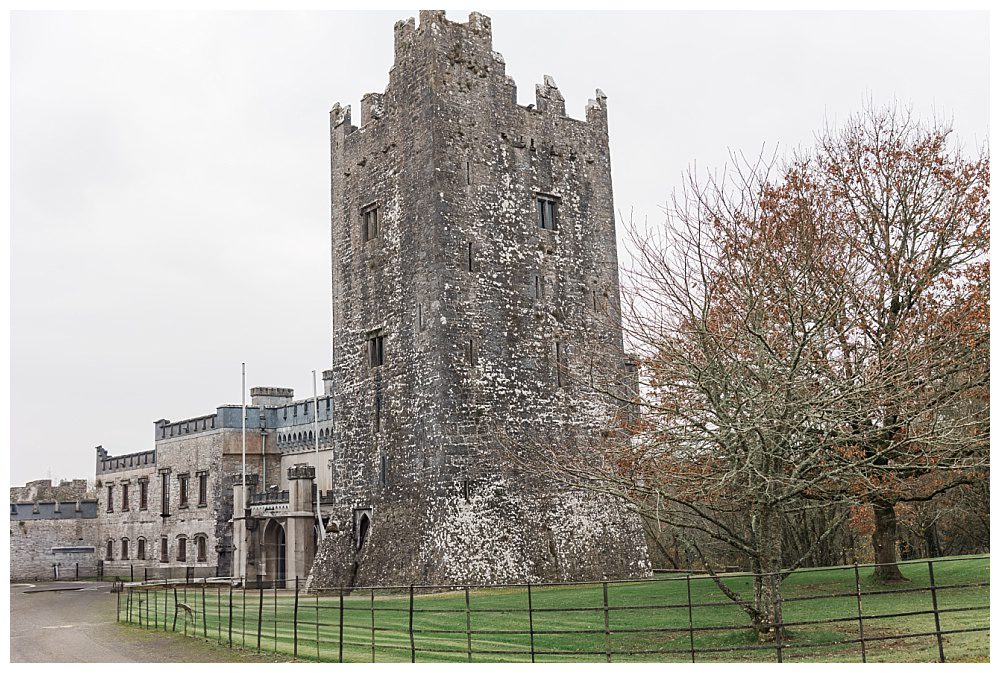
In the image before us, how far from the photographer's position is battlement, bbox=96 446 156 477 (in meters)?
50.3

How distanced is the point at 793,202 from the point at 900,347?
25.5 feet

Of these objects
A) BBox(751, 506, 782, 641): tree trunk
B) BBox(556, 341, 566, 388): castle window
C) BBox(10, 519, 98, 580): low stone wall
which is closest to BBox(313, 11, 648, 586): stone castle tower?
BBox(556, 341, 566, 388): castle window

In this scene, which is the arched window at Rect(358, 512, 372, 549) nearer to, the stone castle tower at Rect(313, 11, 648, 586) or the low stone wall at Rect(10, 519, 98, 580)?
the stone castle tower at Rect(313, 11, 648, 586)

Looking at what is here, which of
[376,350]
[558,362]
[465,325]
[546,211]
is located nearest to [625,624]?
[465,325]

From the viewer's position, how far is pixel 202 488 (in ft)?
149

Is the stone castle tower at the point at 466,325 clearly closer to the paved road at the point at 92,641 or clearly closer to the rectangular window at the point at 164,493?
the paved road at the point at 92,641

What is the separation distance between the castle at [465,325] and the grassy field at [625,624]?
1.67 metres

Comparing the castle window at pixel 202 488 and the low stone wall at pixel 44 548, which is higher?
the castle window at pixel 202 488

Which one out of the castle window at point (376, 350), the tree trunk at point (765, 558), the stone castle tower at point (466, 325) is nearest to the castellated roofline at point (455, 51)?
the stone castle tower at point (466, 325)

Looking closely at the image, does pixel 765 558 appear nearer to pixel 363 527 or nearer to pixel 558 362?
pixel 558 362

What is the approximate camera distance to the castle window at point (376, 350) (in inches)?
1182

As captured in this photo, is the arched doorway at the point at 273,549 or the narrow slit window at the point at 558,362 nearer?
the narrow slit window at the point at 558,362

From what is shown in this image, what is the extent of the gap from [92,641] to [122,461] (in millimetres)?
35010

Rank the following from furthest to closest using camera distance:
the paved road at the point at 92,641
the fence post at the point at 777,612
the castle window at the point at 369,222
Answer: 1. the castle window at the point at 369,222
2. the paved road at the point at 92,641
3. the fence post at the point at 777,612
